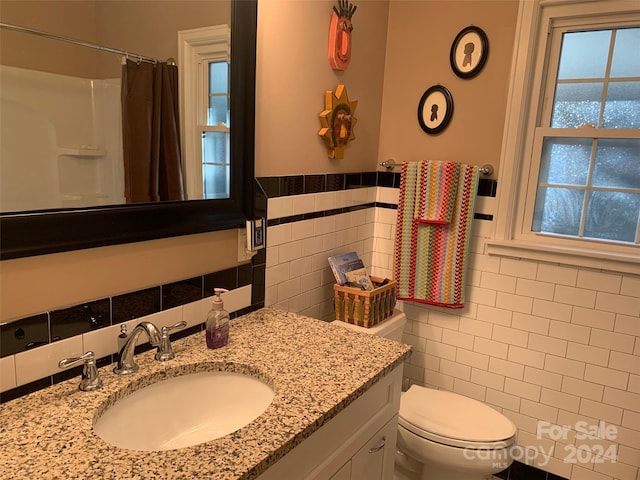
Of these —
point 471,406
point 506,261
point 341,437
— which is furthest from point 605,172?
point 341,437

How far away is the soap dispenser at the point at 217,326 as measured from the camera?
4.50ft

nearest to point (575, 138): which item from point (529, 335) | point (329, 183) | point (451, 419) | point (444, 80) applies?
point (444, 80)

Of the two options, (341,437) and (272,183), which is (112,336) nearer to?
(341,437)

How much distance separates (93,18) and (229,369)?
0.95 metres

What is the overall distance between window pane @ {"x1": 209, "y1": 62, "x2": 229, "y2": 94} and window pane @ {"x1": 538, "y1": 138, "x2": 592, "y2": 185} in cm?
146

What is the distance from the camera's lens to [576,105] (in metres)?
2.06

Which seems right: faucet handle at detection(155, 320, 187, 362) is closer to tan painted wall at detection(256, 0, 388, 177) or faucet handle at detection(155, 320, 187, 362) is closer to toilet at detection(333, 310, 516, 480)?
tan painted wall at detection(256, 0, 388, 177)

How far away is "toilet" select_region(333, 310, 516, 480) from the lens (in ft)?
5.86

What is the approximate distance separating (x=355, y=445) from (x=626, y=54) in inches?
74.5

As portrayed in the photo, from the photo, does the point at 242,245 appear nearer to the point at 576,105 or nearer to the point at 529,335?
the point at 529,335

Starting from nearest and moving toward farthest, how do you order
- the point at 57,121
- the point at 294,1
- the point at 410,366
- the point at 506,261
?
the point at 57,121 → the point at 294,1 → the point at 506,261 → the point at 410,366

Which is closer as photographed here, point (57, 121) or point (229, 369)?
point (57, 121)

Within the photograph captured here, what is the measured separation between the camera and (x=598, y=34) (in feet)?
6.54

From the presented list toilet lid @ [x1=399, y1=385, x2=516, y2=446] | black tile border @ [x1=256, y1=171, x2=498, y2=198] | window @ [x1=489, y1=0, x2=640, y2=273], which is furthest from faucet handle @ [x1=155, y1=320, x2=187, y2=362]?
window @ [x1=489, y1=0, x2=640, y2=273]
